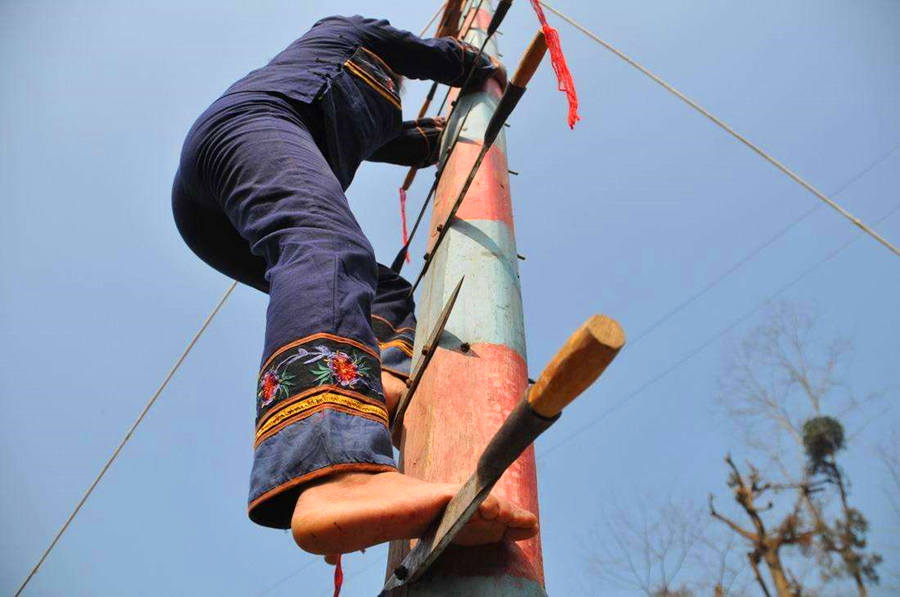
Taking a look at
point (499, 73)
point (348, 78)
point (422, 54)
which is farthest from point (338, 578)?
point (499, 73)

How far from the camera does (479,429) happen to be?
106 centimetres

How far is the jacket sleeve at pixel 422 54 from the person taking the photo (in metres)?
1.88

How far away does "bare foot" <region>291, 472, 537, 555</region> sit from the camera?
726mm

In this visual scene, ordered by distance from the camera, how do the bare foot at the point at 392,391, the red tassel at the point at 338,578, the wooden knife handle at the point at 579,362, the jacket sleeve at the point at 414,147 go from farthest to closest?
1. the jacket sleeve at the point at 414,147
2. the bare foot at the point at 392,391
3. the red tassel at the point at 338,578
4. the wooden knife handle at the point at 579,362

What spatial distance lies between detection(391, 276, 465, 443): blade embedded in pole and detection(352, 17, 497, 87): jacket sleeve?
86 centimetres

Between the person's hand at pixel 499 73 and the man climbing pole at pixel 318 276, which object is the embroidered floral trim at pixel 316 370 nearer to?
the man climbing pole at pixel 318 276

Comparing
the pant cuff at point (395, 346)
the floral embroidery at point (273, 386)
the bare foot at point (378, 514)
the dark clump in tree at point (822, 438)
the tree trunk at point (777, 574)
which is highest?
the dark clump in tree at point (822, 438)

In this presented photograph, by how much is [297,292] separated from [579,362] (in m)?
0.50

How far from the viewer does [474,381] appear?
1.17 metres

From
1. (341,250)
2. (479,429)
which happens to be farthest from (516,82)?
(479,429)

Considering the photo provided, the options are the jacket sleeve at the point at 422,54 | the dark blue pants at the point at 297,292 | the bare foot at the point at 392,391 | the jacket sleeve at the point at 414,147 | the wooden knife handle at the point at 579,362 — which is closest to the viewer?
the wooden knife handle at the point at 579,362

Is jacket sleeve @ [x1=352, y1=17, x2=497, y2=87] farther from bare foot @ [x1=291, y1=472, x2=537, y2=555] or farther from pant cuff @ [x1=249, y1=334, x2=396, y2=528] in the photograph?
bare foot @ [x1=291, y1=472, x2=537, y2=555]

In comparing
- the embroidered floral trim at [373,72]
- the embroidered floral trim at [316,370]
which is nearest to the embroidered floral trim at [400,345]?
the embroidered floral trim at [373,72]

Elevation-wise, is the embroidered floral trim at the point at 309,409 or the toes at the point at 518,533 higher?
the embroidered floral trim at the point at 309,409
